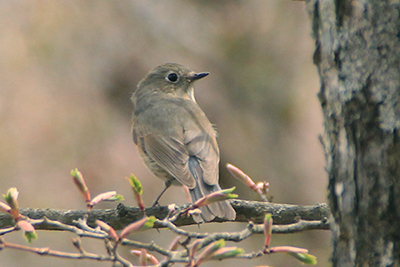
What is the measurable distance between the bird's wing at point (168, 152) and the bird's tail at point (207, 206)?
64 millimetres

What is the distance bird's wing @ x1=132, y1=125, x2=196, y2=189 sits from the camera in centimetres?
397

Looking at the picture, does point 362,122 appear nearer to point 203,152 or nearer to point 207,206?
point 207,206

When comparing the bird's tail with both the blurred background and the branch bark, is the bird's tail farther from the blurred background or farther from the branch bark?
the blurred background

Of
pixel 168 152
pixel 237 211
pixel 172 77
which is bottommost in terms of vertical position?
pixel 237 211

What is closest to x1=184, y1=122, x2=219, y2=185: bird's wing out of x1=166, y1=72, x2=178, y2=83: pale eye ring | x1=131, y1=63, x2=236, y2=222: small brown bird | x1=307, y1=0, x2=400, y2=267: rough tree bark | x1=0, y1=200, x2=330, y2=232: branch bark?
x1=131, y1=63, x2=236, y2=222: small brown bird

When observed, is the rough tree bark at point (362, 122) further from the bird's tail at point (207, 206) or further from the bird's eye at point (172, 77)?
the bird's eye at point (172, 77)

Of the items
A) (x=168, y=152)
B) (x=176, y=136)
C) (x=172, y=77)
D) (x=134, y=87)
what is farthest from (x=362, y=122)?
(x=134, y=87)

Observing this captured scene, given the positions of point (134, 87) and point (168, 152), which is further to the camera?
point (134, 87)

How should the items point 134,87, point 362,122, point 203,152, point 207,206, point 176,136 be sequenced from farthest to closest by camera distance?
1. point 134,87
2. point 176,136
3. point 203,152
4. point 207,206
5. point 362,122

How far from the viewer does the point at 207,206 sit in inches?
130

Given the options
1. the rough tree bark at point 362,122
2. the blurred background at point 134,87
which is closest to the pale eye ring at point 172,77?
the blurred background at point 134,87

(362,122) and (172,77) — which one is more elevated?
(172,77)

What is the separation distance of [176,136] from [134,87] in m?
3.57

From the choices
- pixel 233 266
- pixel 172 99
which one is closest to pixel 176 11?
pixel 172 99
